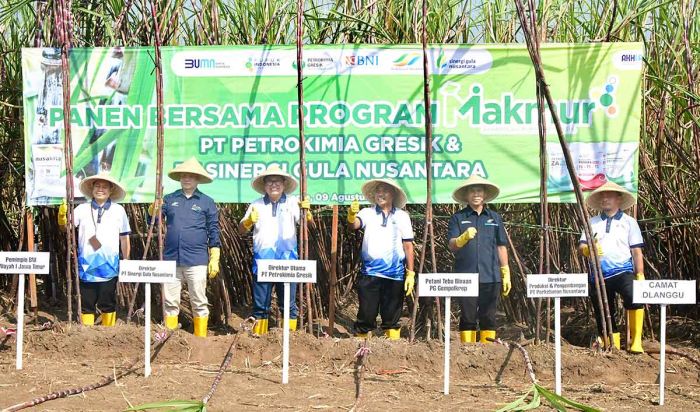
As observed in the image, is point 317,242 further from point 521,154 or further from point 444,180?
point 521,154

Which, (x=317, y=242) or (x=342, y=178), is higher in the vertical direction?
(x=342, y=178)

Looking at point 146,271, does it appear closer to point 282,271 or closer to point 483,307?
point 282,271

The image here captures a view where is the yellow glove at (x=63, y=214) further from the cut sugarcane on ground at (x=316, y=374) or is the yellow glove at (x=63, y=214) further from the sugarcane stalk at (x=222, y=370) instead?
the sugarcane stalk at (x=222, y=370)

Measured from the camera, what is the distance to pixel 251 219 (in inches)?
265

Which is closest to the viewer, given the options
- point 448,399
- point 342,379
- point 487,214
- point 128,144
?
point 448,399

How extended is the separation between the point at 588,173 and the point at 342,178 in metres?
1.76

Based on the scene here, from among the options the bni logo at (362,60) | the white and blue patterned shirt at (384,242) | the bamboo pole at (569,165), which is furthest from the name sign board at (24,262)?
the bamboo pole at (569,165)

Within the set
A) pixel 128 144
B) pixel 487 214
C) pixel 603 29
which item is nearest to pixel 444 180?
pixel 487 214

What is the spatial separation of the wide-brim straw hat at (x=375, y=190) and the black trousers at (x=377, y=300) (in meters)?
0.56

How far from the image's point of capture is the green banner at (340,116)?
22.9ft

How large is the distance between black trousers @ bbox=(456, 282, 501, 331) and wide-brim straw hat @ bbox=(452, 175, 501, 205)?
0.64 m

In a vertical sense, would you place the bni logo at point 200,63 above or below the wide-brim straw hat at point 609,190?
above

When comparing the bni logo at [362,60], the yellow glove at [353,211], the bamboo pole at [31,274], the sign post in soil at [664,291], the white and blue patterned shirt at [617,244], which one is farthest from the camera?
the bamboo pole at [31,274]

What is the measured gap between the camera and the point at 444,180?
7055 mm
